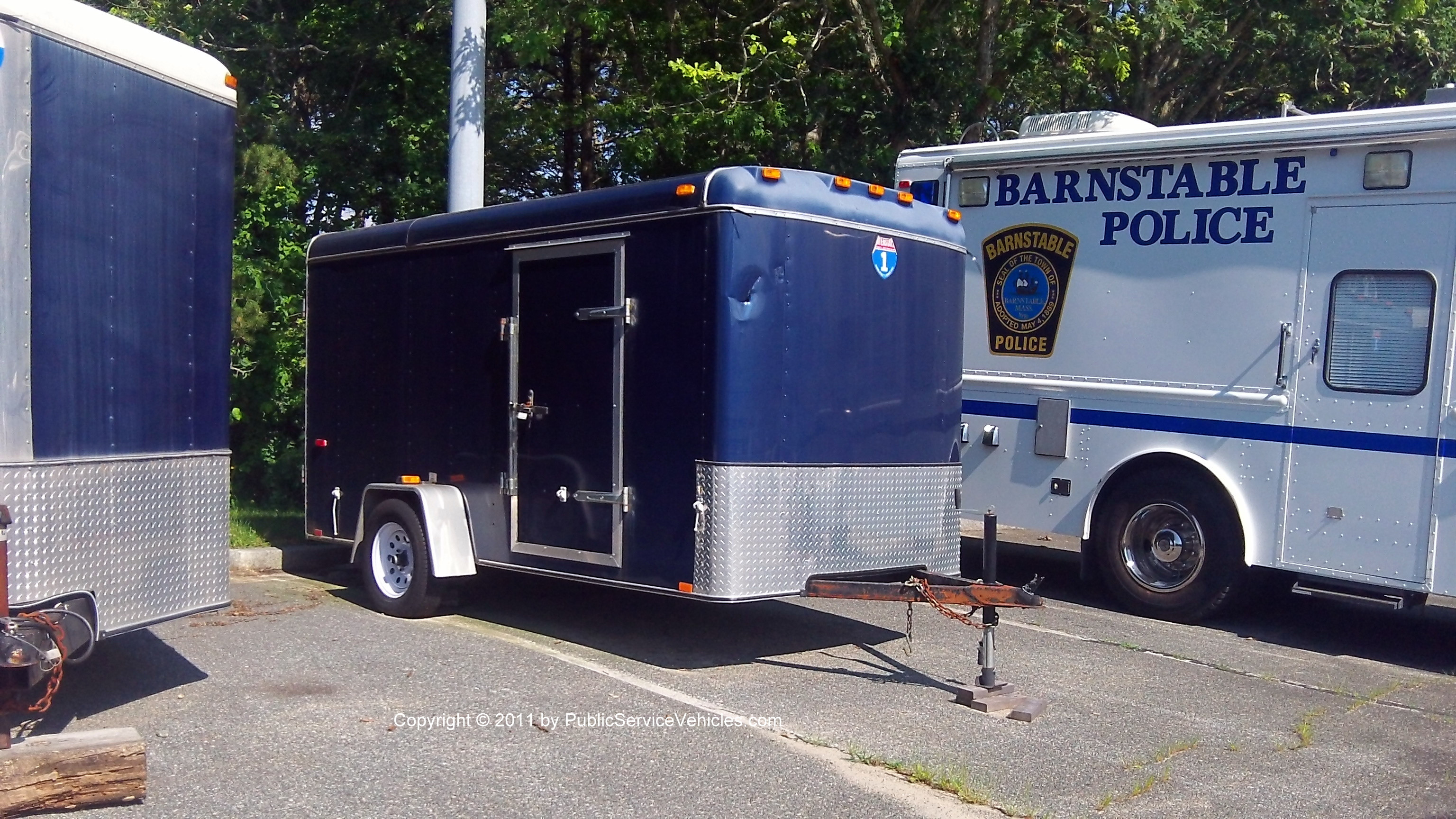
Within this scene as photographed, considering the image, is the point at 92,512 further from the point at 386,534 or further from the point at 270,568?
the point at 270,568

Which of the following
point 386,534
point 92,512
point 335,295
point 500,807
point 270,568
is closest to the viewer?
point 500,807

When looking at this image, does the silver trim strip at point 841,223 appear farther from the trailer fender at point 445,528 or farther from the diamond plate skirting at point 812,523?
the trailer fender at point 445,528

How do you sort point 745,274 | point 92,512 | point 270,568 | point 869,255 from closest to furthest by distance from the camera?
point 92,512
point 745,274
point 869,255
point 270,568

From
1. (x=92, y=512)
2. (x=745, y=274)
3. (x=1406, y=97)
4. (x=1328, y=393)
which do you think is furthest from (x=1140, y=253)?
(x=1406, y=97)

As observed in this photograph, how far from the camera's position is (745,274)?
6.75m

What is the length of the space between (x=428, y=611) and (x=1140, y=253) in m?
5.32

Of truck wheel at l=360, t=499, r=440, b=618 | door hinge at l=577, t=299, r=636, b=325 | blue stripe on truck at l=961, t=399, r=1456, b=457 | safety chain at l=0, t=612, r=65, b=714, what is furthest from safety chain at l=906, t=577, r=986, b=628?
safety chain at l=0, t=612, r=65, b=714

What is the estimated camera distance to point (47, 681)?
5480 mm

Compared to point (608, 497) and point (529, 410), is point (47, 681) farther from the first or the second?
point (529, 410)

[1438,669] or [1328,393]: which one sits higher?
[1328,393]

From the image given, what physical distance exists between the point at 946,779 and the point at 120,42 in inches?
186

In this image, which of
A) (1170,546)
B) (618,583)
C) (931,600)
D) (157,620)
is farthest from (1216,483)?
(157,620)

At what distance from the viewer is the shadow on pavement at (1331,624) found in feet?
27.3

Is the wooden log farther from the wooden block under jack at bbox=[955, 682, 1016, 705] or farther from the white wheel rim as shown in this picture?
the wooden block under jack at bbox=[955, 682, 1016, 705]
